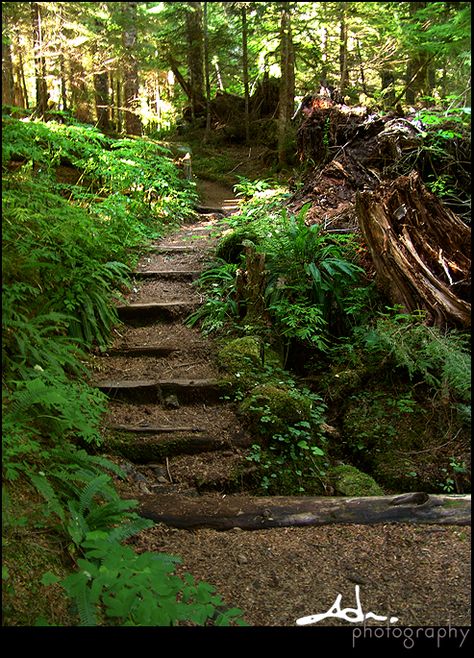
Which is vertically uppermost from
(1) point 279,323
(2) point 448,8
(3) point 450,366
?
(2) point 448,8

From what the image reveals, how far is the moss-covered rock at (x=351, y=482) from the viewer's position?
328cm

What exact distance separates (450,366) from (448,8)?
1.47 meters

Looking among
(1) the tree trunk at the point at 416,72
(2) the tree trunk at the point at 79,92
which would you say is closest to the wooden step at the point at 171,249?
(2) the tree trunk at the point at 79,92

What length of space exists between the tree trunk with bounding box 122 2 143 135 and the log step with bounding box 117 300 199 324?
7.64ft

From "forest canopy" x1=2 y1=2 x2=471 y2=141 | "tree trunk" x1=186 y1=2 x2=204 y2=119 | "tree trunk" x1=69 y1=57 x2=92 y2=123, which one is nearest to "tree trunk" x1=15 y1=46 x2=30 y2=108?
"forest canopy" x1=2 y1=2 x2=471 y2=141

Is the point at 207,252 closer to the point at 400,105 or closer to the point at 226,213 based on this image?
the point at 226,213

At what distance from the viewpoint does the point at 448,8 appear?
6.97 feet

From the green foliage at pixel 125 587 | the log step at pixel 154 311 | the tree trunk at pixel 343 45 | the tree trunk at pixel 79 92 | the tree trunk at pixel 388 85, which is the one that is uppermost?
the tree trunk at pixel 79 92

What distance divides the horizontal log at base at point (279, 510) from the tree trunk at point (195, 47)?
268 centimetres

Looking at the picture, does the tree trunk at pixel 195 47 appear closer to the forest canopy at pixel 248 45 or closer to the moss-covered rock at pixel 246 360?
the forest canopy at pixel 248 45

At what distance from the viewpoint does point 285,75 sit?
4219mm

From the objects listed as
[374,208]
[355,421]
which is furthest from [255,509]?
[374,208]

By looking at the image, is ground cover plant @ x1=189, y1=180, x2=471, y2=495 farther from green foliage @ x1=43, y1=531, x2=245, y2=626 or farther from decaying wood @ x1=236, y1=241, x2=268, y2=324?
green foliage @ x1=43, y1=531, x2=245, y2=626

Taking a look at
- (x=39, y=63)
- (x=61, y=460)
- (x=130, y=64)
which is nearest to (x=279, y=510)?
(x=61, y=460)
